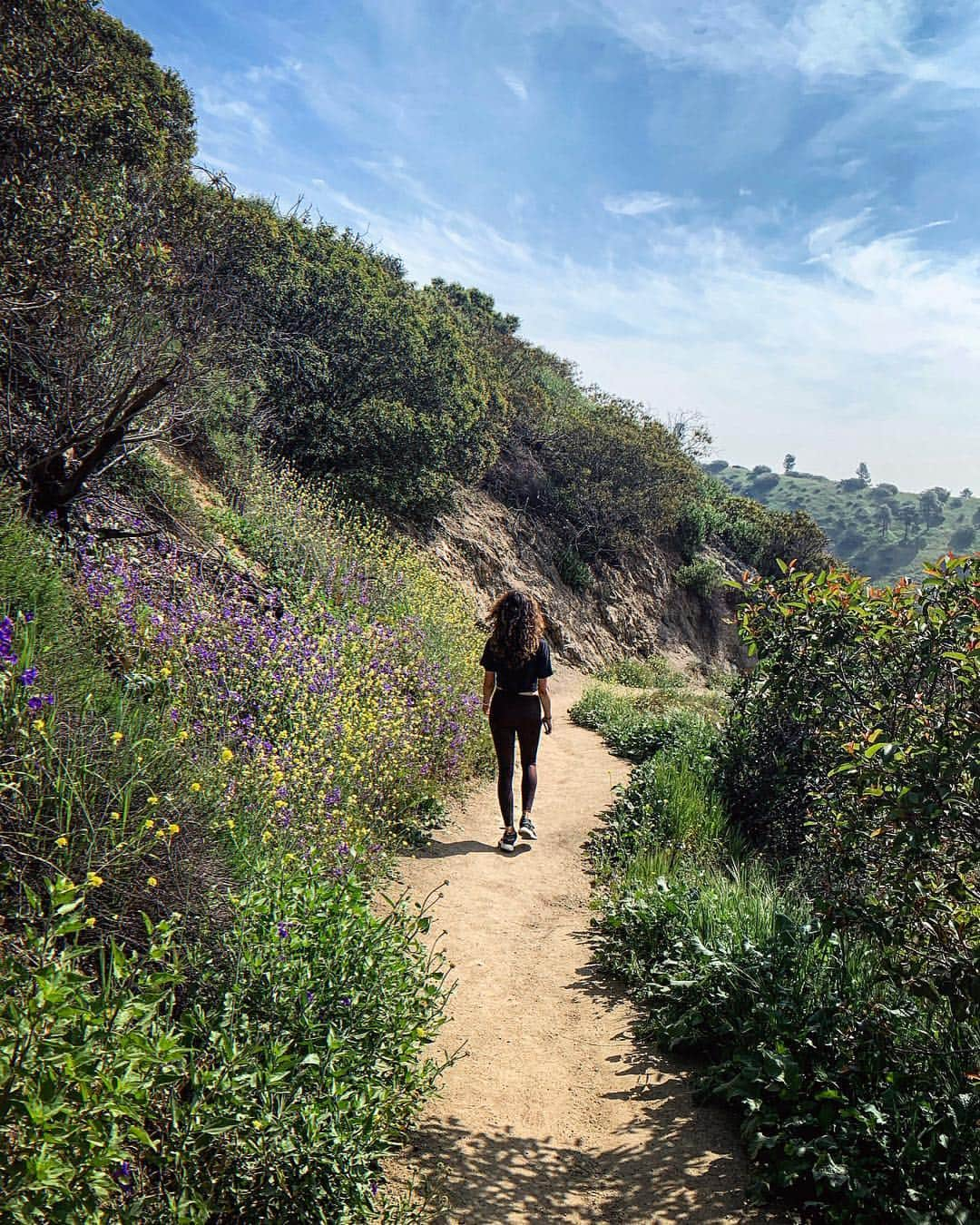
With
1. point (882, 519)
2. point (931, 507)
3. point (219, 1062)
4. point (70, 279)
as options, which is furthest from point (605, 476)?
point (931, 507)

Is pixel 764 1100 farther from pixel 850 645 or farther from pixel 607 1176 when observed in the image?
pixel 850 645

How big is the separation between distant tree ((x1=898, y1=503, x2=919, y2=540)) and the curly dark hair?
152m

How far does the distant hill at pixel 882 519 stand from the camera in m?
133

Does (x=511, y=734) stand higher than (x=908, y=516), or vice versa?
(x=908, y=516)

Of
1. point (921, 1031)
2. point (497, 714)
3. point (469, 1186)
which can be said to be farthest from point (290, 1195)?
point (497, 714)

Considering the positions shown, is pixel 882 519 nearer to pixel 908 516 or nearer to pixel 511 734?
pixel 908 516

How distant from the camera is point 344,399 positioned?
48.9ft

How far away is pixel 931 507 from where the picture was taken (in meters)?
162

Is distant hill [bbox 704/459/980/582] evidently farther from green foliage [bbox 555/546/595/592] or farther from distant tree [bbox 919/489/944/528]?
green foliage [bbox 555/546/595/592]

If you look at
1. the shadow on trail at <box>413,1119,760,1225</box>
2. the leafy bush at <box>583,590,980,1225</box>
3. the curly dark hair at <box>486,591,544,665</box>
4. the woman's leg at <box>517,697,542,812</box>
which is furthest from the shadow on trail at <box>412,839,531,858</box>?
the shadow on trail at <box>413,1119,760,1225</box>

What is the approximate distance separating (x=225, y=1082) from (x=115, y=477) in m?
7.63

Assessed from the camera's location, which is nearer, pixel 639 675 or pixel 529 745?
pixel 529 745

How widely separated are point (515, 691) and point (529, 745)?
515 mm

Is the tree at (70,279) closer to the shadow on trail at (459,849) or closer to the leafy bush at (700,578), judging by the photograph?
the shadow on trail at (459,849)
